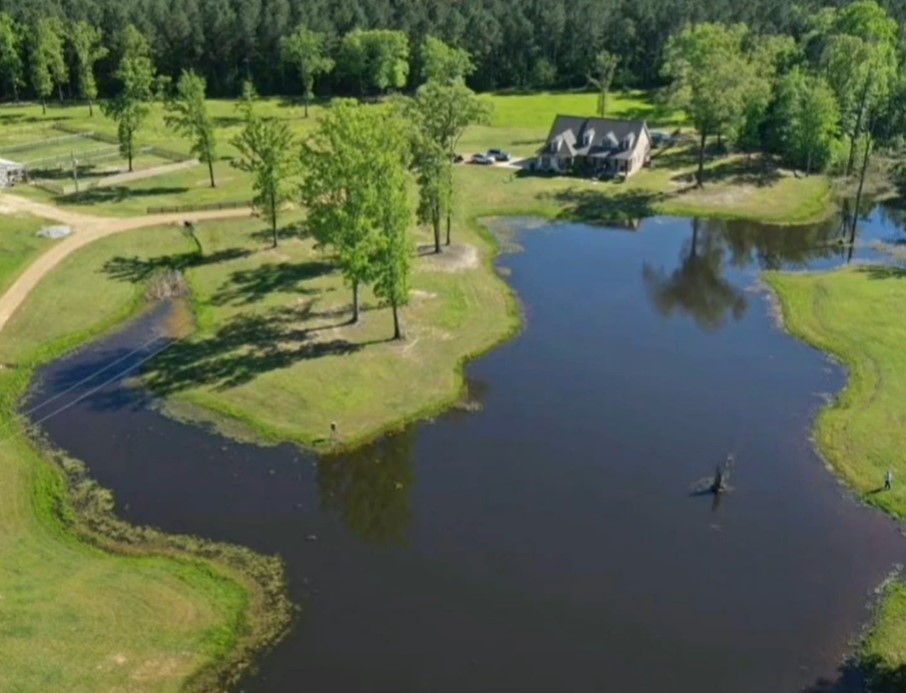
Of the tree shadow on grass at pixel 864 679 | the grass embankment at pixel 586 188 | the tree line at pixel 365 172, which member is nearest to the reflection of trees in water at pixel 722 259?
the grass embankment at pixel 586 188

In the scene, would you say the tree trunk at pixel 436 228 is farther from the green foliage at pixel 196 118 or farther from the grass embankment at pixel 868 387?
the green foliage at pixel 196 118

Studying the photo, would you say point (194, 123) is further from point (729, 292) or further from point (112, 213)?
point (729, 292)

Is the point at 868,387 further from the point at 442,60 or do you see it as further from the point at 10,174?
the point at 442,60

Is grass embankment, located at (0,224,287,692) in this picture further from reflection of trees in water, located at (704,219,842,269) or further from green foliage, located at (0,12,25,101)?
green foliage, located at (0,12,25,101)

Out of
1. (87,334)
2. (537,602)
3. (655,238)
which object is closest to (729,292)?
(655,238)

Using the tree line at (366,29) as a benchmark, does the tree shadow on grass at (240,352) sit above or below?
below

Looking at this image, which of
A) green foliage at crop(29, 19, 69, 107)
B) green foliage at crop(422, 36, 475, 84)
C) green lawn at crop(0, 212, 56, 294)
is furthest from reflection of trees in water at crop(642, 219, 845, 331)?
green foliage at crop(29, 19, 69, 107)
